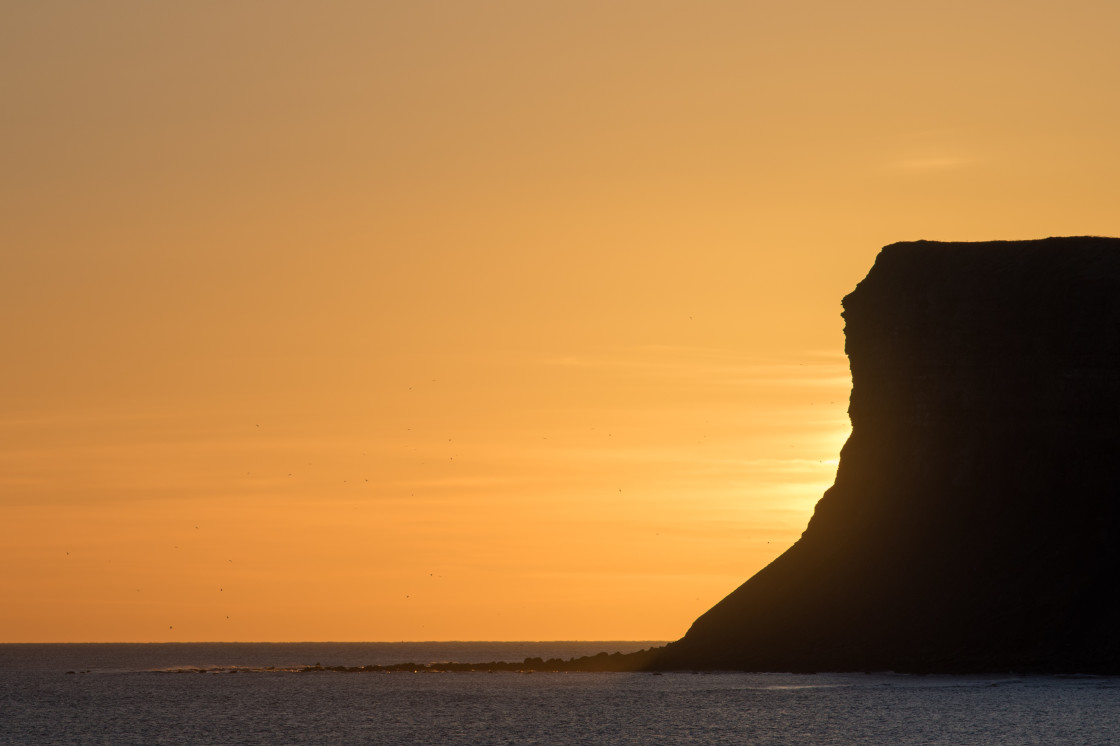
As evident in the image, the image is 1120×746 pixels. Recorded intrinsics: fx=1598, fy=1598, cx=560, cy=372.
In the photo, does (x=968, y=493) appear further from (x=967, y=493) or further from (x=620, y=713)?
(x=620, y=713)

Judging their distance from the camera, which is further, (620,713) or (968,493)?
(968,493)

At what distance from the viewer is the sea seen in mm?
88488

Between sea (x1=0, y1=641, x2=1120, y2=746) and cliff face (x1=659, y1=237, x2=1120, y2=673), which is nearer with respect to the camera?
sea (x1=0, y1=641, x2=1120, y2=746)

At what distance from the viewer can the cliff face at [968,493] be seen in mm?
120000

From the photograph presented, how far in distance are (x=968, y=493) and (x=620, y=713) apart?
123 ft

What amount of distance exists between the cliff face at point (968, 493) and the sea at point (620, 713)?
133 inches

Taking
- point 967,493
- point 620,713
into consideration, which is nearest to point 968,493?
point 967,493

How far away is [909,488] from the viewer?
13262cm

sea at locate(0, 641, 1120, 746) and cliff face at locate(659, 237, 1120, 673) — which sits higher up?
cliff face at locate(659, 237, 1120, 673)

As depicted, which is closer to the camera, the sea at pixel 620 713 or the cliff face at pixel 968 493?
the sea at pixel 620 713

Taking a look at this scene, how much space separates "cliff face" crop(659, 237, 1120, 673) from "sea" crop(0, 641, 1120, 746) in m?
3.38

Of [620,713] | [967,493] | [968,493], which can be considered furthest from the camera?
[967,493]

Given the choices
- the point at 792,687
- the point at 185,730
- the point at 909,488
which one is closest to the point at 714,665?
the point at 792,687

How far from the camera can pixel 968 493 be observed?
128500 millimetres
